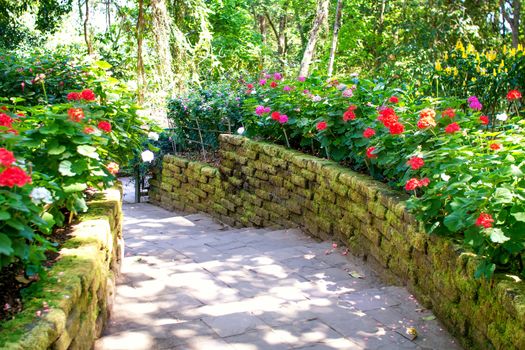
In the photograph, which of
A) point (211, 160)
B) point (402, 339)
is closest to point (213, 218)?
point (211, 160)

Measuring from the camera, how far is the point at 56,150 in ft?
8.79

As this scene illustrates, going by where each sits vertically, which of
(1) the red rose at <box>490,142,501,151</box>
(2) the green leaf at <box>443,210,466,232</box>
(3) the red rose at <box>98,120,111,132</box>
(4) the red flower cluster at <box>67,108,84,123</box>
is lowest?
(2) the green leaf at <box>443,210,466,232</box>

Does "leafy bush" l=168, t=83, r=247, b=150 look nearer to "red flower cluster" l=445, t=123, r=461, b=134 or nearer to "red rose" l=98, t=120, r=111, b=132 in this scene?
"red rose" l=98, t=120, r=111, b=132

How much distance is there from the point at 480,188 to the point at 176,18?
8.12 metres

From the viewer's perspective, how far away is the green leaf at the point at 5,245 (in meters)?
1.66

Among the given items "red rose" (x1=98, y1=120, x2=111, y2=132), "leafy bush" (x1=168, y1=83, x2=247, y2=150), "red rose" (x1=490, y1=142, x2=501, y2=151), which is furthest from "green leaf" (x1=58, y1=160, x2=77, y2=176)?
"leafy bush" (x1=168, y1=83, x2=247, y2=150)

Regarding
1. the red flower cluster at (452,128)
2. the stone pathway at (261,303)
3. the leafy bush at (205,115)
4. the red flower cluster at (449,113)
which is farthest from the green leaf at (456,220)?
the leafy bush at (205,115)

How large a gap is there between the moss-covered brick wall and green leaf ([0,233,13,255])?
0.24 meters

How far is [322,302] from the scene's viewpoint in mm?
3191

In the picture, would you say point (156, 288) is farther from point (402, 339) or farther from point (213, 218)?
point (213, 218)

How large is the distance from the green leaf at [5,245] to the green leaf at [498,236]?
5.85 feet

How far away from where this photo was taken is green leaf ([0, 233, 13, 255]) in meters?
1.66

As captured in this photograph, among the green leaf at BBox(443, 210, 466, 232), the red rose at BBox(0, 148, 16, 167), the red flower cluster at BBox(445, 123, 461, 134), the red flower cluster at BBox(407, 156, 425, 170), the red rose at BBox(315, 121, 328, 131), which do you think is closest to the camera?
the red rose at BBox(0, 148, 16, 167)

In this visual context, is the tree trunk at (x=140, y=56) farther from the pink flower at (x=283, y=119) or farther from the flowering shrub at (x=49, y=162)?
the flowering shrub at (x=49, y=162)
